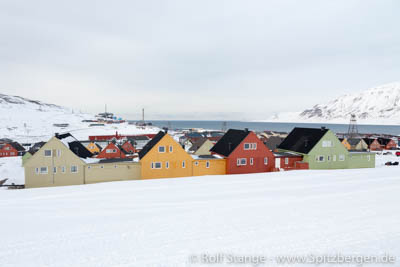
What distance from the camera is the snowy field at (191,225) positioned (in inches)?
348

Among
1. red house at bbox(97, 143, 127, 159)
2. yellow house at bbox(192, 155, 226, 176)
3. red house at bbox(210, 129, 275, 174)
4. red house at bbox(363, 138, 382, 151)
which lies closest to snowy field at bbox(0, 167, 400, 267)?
yellow house at bbox(192, 155, 226, 176)

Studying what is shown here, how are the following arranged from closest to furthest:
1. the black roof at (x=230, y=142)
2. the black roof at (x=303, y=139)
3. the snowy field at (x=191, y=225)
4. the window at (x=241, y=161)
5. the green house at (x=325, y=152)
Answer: the snowy field at (x=191, y=225), the window at (x=241, y=161), the black roof at (x=230, y=142), the green house at (x=325, y=152), the black roof at (x=303, y=139)

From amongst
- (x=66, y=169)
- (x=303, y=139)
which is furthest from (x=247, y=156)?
(x=66, y=169)

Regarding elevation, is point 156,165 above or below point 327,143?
below

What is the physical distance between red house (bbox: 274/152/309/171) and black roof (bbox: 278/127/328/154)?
159cm

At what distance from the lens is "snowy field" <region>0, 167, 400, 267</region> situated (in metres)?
8.84

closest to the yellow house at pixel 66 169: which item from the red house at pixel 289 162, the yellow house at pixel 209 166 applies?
the yellow house at pixel 209 166

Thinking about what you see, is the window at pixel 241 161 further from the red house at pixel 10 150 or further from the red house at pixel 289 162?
the red house at pixel 10 150

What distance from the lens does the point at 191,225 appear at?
1166cm

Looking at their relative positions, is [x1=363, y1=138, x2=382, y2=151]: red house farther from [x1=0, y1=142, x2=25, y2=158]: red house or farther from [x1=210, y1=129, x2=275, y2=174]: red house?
[x1=0, y1=142, x2=25, y2=158]: red house

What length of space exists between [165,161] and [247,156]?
1213 centimetres

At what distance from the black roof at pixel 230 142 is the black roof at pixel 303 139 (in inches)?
410

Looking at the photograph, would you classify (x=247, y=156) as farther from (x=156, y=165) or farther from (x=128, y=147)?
(x=128, y=147)

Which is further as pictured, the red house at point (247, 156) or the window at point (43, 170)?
the red house at point (247, 156)
